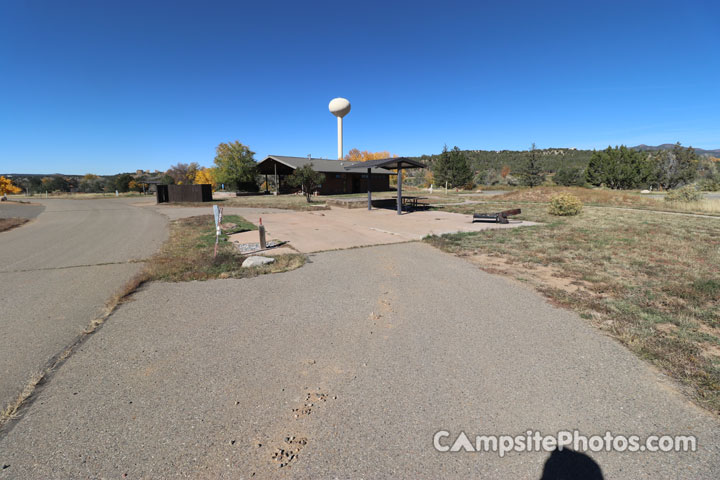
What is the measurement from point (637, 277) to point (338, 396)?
616 cm

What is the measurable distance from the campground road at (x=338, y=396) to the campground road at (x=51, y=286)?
416mm

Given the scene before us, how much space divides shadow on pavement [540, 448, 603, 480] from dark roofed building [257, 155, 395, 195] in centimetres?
3444

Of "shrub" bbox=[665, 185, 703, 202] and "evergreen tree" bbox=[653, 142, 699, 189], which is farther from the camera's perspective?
"evergreen tree" bbox=[653, 142, 699, 189]

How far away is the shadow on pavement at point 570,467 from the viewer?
6.59 ft

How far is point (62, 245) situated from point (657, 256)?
16.5 metres

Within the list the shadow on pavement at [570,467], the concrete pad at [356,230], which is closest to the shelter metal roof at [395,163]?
the concrete pad at [356,230]

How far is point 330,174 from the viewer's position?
37.2 metres

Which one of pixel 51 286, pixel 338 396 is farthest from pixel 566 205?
pixel 51 286

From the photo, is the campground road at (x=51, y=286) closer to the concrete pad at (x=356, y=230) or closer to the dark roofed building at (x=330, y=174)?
the concrete pad at (x=356, y=230)

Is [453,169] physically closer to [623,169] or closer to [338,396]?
[623,169]

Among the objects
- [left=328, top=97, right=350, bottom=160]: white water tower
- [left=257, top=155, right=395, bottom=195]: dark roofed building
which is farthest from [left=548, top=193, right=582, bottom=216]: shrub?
[left=328, top=97, right=350, bottom=160]: white water tower

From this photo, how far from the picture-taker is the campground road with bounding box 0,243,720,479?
2111 mm

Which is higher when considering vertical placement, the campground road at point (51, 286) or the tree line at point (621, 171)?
the tree line at point (621, 171)

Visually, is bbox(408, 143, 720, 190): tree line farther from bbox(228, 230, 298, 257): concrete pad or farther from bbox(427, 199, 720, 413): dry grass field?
bbox(228, 230, 298, 257): concrete pad
